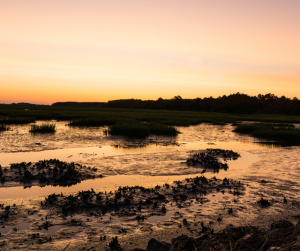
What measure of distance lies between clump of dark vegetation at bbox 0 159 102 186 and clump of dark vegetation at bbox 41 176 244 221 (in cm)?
177

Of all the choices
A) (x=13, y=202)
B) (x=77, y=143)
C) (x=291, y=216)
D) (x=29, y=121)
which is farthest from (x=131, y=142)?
(x=29, y=121)

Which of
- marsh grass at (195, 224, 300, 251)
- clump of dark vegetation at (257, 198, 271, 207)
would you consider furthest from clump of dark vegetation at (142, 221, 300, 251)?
clump of dark vegetation at (257, 198, 271, 207)

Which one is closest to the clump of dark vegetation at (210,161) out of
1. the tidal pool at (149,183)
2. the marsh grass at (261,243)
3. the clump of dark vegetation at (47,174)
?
the tidal pool at (149,183)

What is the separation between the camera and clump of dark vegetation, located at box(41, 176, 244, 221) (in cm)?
668

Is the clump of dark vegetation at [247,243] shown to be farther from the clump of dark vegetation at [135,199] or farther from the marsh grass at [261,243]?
the clump of dark vegetation at [135,199]

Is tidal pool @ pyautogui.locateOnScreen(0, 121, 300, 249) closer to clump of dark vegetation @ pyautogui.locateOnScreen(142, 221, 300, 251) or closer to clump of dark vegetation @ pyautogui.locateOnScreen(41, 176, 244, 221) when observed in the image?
clump of dark vegetation @ pyautogui.locateOnScreen(41, 176, 244, 221)

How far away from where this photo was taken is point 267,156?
1505cm

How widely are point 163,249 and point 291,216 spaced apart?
4.10 meters

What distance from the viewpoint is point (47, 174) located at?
32.7 feet

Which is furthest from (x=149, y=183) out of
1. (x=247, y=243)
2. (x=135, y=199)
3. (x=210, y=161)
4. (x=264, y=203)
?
(x=247, y=243)

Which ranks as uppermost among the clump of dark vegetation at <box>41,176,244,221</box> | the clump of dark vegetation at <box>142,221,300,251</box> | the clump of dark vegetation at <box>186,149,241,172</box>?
the clump of dark vegetation at <box>142,221,300,251</box>

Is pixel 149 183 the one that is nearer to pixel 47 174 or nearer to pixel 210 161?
pixel 47 174

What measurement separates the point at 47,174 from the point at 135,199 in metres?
4.50

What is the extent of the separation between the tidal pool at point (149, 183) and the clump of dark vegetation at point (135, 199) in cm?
28
